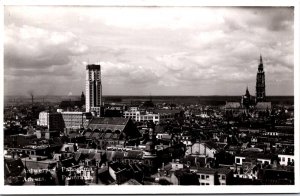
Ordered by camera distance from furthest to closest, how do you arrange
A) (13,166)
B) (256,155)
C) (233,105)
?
(233,105) < (256,155) < (13,166)

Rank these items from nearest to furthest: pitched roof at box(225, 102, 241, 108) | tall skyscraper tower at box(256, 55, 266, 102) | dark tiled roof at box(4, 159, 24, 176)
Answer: dark tiled roof at box(4, 159, 24, 176), tall skyscraper tower at box(256, 55, 266, 102), pitched roof at box(225, 102, 241, 108)

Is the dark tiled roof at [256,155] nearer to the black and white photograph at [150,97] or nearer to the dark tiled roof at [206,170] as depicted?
the black and white photograph at [150,97]

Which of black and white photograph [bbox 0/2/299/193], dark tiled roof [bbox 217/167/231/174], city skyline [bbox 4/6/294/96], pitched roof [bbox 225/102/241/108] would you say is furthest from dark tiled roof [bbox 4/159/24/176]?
pitched roof [bbox 225/102/241/108]

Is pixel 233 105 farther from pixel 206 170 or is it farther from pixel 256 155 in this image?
pixel 206 170

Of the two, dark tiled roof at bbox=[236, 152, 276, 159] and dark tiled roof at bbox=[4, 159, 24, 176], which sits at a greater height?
dark tiled roof at bbox=[236, 152, 276, 159]

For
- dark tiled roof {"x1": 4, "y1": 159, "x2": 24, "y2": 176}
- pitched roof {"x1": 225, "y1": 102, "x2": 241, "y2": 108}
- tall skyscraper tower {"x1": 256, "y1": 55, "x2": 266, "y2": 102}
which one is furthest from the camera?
pitched roof {"x1": 225, "y1": 102, "x2": 241, "y2": 108}

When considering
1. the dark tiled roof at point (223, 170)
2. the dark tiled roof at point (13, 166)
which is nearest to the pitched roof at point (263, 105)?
the dark tiled roof at point (223, 170)

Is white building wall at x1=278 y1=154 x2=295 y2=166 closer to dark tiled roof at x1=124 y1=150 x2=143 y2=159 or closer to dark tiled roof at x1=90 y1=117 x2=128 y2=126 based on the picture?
dark tiled roof at x1=124 y1=150 x2=143 y2=159

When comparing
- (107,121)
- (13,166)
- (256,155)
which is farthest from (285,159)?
(13,166)

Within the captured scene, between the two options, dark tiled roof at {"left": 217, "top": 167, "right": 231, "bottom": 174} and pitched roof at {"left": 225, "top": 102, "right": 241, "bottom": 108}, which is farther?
Result: pitched roof at {"left": 225, "top": 102, "right": 241, "bottom": 108}
